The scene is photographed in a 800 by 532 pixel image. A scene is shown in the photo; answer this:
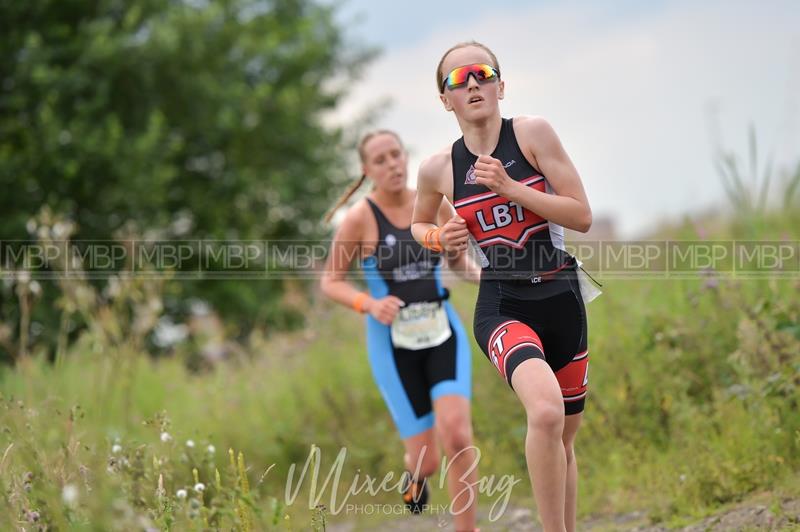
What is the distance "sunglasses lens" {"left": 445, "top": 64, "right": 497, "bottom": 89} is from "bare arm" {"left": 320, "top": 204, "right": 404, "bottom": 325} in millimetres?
1868

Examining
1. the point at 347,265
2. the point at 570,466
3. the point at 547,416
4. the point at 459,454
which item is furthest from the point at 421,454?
the point at 547,416

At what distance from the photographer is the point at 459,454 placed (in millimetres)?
5543

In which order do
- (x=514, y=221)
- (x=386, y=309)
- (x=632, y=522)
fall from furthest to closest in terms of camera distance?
(x=386, y=309), (x=632, y=522), (x=514, y=221)

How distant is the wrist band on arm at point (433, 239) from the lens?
4.19m

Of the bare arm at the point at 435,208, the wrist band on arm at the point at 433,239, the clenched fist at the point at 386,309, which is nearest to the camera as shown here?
the bare arm at the point at 435,208

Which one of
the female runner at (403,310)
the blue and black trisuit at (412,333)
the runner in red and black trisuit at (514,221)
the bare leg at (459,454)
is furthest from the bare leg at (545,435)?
the blue and black trisuit at (412,333)

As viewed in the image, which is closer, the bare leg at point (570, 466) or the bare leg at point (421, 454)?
the bare leg at point (570, 466)

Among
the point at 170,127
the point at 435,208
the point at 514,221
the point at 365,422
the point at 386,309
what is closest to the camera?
the point at 514,221

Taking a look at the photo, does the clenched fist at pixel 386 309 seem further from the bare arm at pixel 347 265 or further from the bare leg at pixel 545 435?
the bare leg at pixel 545 435

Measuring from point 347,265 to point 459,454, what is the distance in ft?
4.72

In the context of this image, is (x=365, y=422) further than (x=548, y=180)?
Yes

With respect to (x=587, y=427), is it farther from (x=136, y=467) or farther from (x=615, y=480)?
(x=136, y=467)

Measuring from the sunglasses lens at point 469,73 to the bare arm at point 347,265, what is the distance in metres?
1.87

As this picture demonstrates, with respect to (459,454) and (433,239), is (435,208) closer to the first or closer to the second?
(433,239)
